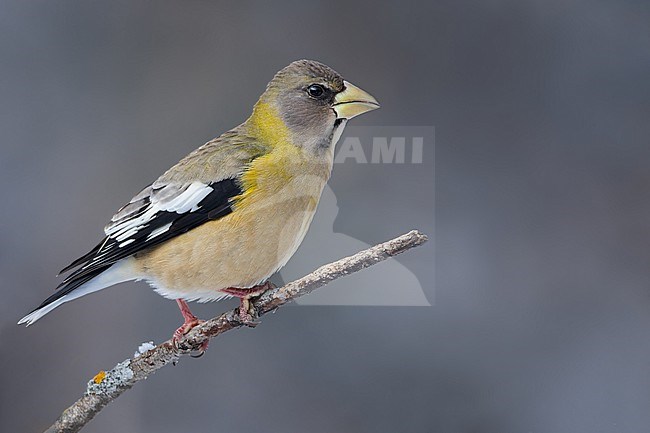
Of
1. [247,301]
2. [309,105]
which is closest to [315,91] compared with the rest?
[309,105]

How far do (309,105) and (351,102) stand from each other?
0.21ft

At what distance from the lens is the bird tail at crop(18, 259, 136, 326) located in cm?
109

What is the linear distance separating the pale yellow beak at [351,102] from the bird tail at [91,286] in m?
0.37

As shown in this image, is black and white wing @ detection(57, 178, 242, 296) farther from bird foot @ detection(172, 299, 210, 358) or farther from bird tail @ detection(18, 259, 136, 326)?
bird foot @ detection(172, 299, 210, 358)

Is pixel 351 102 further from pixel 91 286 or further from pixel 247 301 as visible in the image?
pixel 91 286

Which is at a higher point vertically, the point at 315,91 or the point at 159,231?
the point at 315,91

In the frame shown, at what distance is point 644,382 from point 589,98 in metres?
0.45

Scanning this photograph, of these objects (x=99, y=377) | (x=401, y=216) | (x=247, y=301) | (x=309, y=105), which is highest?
(x=309, y=105)

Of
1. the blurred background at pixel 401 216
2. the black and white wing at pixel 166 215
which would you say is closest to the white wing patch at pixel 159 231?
the black and white wing at pixel 166 215

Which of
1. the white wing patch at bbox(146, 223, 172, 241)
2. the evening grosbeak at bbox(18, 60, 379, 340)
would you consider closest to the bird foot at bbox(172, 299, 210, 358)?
the evening grosbeak at bbox(18, 60, 379, 340)

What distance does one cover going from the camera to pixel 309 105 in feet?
3.67

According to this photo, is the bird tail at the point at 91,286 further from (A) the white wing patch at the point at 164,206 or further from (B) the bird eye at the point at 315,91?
(B) the bird eye at the point at 315,91

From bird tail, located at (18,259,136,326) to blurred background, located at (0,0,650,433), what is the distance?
0.08m

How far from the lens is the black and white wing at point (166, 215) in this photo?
110 centimetres
